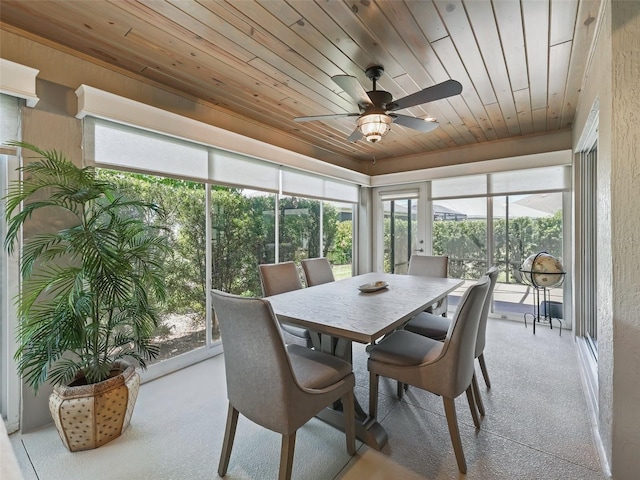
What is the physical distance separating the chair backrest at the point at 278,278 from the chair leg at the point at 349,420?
4.11 ft

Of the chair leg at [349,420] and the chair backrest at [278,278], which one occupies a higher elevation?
the chair backrest at [278,278]

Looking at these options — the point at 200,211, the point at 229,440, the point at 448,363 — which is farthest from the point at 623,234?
the point at 200,211

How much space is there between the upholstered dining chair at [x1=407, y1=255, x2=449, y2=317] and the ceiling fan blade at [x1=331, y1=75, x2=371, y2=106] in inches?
78.9

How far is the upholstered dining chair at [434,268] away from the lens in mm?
3201

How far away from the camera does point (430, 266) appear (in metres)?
3.39

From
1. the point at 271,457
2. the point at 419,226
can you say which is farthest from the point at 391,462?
the point at 419,226

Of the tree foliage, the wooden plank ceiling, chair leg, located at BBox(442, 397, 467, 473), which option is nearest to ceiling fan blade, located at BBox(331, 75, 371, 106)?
the wooden plank ceiling

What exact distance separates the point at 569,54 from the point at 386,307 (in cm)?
217

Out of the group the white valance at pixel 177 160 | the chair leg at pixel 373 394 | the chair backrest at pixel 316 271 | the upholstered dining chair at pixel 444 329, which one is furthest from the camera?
the chair backrest at pixel 316 271

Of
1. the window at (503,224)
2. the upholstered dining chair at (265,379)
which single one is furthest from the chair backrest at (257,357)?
the window at (503,224)

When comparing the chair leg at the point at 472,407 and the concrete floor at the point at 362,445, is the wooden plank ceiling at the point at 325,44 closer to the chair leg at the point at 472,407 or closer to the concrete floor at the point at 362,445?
the chair leg at the point at 472,407

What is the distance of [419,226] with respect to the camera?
4852mm

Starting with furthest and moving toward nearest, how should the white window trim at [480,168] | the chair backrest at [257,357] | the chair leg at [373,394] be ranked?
the white window trim at [480,168]
the chair leg at [373,394]
the chair backrest at [257,357]

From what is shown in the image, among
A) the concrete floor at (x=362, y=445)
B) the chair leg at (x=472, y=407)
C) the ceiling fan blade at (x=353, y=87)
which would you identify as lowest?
the concrete floor at (x=362, y=445)
